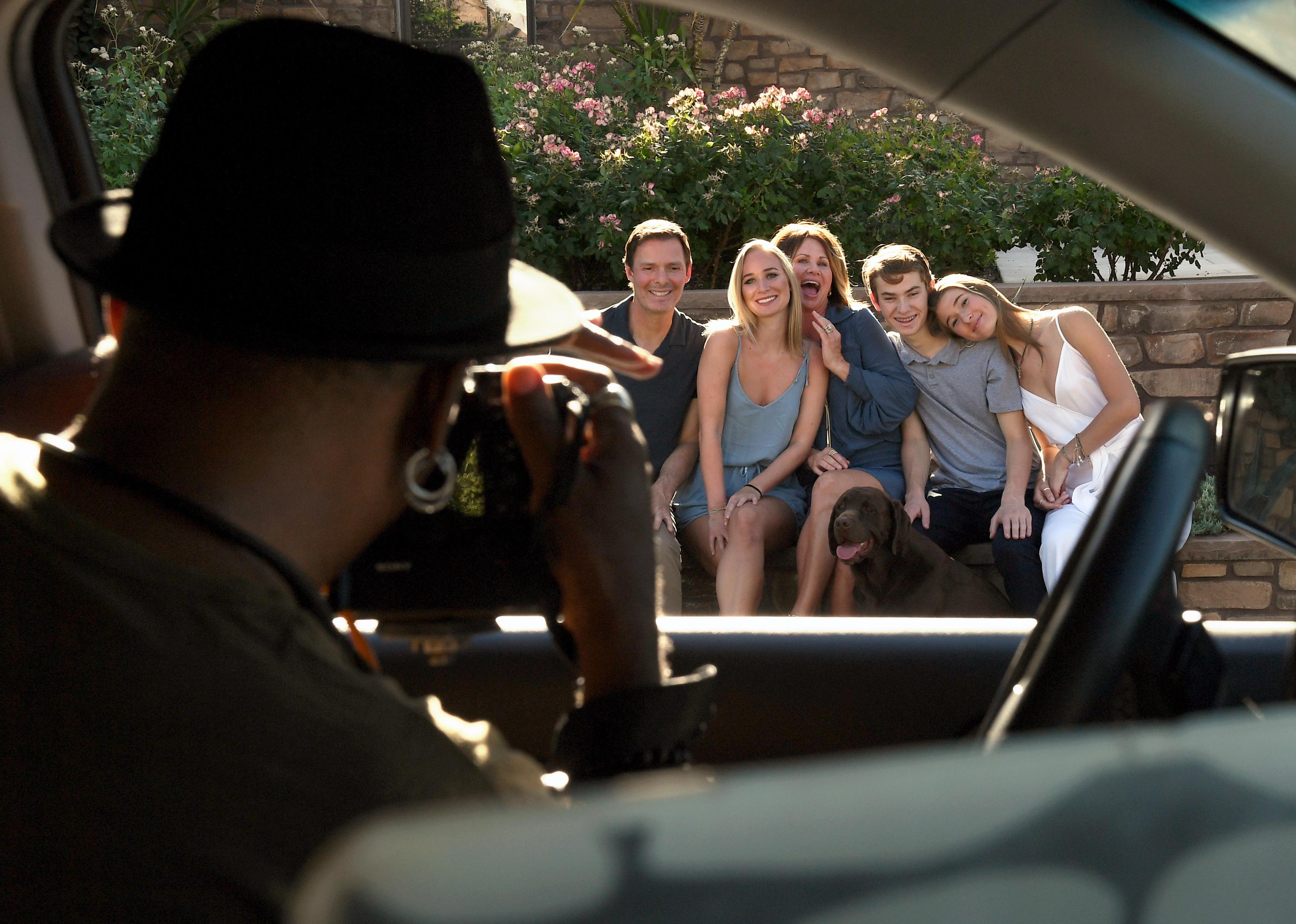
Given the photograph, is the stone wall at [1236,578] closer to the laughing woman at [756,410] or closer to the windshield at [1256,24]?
the laughing woman at [756,410]

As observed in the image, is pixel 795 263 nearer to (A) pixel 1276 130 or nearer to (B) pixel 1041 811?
(A) pixel 1276 130

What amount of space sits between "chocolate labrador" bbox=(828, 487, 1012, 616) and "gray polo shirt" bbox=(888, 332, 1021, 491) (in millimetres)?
448

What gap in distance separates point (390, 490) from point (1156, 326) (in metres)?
5.77

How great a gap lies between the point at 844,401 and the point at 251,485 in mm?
4167

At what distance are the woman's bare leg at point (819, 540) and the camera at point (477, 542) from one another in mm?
3299

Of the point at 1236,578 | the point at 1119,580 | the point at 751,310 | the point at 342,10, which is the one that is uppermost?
the point at 342,10

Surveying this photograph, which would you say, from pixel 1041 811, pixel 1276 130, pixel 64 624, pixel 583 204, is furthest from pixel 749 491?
pixel 1041 811

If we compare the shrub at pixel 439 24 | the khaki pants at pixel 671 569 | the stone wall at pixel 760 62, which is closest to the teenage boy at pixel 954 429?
the khaki pants at pixel 671 569

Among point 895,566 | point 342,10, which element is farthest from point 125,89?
point 895,566

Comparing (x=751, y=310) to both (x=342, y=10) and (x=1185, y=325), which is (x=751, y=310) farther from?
(x=342, y=10)

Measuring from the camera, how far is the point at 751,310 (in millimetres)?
4914

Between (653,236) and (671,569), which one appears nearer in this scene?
(671,569)

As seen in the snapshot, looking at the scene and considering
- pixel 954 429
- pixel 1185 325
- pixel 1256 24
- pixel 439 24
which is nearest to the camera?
pixel 1256 24

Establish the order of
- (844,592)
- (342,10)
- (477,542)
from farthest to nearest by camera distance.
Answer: (342,10), (844,592), (477,542)
